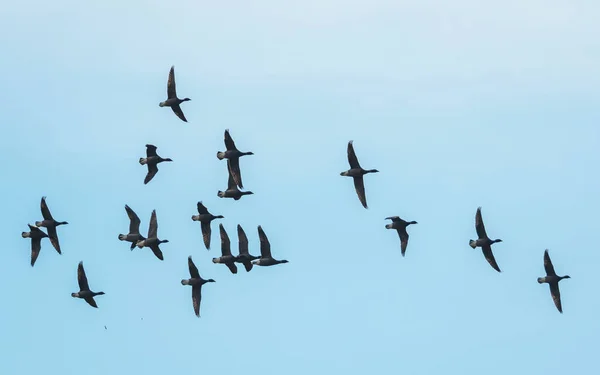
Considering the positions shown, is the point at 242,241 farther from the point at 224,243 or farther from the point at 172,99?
the point at 172,99

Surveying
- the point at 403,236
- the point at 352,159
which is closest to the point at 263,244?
the point at 352,159

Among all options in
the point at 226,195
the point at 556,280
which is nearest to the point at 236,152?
the point at 226,195

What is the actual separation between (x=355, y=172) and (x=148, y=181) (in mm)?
12489

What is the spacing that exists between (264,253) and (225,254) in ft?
7.72

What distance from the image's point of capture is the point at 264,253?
199m

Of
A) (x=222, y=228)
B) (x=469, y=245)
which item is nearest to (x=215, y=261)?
(x=222, y=228)

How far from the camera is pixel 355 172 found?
195375 mm

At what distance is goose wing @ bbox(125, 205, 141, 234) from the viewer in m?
199

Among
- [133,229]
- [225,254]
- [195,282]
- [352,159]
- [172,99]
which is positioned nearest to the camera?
[352,159]

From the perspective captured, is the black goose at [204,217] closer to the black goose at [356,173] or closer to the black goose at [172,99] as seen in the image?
the black goose at [172,99]

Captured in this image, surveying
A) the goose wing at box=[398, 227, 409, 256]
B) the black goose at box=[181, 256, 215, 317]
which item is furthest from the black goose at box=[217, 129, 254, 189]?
the goose wing at box=[398, 227, 409, 256]

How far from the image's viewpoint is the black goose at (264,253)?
199m

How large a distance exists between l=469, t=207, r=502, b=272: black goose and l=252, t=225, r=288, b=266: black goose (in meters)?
11.9

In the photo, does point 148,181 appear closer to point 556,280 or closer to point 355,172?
point 355,172
